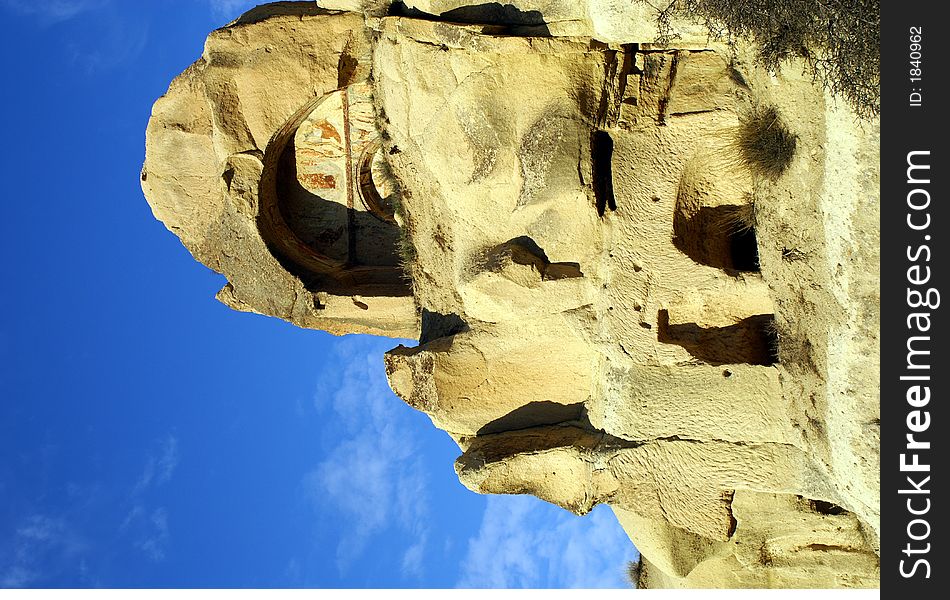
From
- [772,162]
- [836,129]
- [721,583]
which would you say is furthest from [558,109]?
[721,583]

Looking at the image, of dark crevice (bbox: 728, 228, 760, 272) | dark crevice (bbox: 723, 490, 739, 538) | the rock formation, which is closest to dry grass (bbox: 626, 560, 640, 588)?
the rock formation

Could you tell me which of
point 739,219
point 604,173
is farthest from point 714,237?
point 604,173

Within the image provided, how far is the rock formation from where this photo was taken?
6715mm

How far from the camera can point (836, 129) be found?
5965 millimetres

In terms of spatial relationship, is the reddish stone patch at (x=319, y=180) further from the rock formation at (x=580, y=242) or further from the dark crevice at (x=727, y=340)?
the dark crevice at (x=727, y=340)

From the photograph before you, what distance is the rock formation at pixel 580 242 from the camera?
22.0 feet

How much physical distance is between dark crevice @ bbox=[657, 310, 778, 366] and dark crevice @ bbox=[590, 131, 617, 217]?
1010 millimetres

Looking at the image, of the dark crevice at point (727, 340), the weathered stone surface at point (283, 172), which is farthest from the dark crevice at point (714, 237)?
the weathered stone surface at point (283, 172)

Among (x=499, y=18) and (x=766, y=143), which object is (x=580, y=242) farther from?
(x=499, y=18)

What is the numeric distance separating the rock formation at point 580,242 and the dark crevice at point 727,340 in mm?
22

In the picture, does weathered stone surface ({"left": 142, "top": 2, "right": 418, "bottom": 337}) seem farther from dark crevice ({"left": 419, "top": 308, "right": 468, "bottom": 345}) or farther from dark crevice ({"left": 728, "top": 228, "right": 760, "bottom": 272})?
dark crevice ({"left": 728, "top": 228, "right": 760, "bottom": 272})

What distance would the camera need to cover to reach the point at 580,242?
7.85 m
